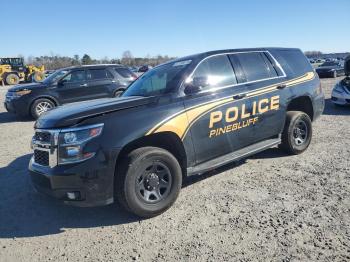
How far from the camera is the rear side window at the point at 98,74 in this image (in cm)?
1198

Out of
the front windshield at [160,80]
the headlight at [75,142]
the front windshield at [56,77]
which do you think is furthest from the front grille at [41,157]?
the front windshield at [56,77]

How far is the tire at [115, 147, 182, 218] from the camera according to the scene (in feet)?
12.3

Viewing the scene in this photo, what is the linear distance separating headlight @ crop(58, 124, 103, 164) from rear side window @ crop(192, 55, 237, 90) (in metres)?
1.63

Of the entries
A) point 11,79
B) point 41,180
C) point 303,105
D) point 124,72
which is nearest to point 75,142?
point 41,180

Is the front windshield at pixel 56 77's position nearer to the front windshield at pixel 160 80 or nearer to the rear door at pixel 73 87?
the rear door at pixel 73 87

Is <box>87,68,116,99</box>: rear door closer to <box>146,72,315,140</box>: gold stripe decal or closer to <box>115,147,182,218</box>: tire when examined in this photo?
<box>146,72,315,140</box>: gold stripe decal

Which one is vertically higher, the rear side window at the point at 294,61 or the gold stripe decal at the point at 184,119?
the rear side window at the point at 294,61

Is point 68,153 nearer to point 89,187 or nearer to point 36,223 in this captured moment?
point 89,187

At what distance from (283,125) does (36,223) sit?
4081 millimetres

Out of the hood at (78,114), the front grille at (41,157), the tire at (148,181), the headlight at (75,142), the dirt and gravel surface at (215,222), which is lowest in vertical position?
the dirt and gravel surface at (215,222)

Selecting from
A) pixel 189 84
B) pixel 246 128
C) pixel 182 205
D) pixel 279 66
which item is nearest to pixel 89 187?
pixel 182 205

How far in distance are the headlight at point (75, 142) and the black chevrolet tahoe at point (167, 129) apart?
1 centimetres

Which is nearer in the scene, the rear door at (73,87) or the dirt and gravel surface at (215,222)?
the dirt and gravel surface at (215,222)

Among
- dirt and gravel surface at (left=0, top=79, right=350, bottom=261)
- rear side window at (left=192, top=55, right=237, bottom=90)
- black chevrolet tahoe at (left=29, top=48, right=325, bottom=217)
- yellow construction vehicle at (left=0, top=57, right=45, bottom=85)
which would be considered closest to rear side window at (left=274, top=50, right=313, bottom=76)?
black chevrolet tahoe at (left=29, top=48, right=325, bottom=217)
